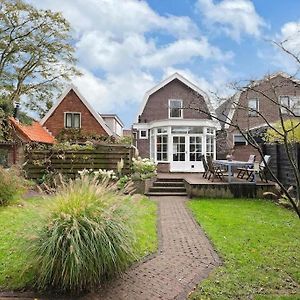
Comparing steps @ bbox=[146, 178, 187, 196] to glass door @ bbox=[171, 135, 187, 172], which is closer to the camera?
steps @ bbox=[146, 178, 187, 196]

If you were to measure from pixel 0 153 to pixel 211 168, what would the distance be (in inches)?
438

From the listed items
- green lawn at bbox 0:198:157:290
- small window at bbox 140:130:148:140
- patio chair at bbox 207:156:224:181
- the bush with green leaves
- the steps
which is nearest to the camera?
green lawn at bbox 0:198:157:290

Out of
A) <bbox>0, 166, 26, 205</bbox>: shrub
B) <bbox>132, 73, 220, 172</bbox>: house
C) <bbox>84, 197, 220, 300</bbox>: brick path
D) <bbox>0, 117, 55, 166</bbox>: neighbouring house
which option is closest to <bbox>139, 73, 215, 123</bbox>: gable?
<bbox>132, 73, 220, 172</bbox>: house

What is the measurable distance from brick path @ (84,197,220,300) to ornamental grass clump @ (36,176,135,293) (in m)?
0.25

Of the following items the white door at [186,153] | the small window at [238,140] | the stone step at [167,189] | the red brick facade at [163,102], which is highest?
the red brick facade at [163,102]

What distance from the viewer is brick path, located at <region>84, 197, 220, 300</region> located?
→ 477 centimetres

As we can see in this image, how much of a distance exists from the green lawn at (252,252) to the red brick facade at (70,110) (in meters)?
17.4

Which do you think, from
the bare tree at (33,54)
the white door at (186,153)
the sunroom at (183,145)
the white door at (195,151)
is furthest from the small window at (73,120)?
the white door at (195,151)

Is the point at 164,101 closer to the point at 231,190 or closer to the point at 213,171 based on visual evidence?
the point at 213,171

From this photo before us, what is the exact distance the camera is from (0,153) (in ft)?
63.9

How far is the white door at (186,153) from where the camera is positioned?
950 inches

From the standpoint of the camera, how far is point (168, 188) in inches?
634

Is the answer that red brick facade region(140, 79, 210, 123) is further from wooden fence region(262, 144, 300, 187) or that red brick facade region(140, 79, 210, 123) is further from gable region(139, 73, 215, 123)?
wooden fence region(262, 144, 300, 187)

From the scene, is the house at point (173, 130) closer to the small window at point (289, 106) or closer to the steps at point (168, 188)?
the steps at point (168, 188)
